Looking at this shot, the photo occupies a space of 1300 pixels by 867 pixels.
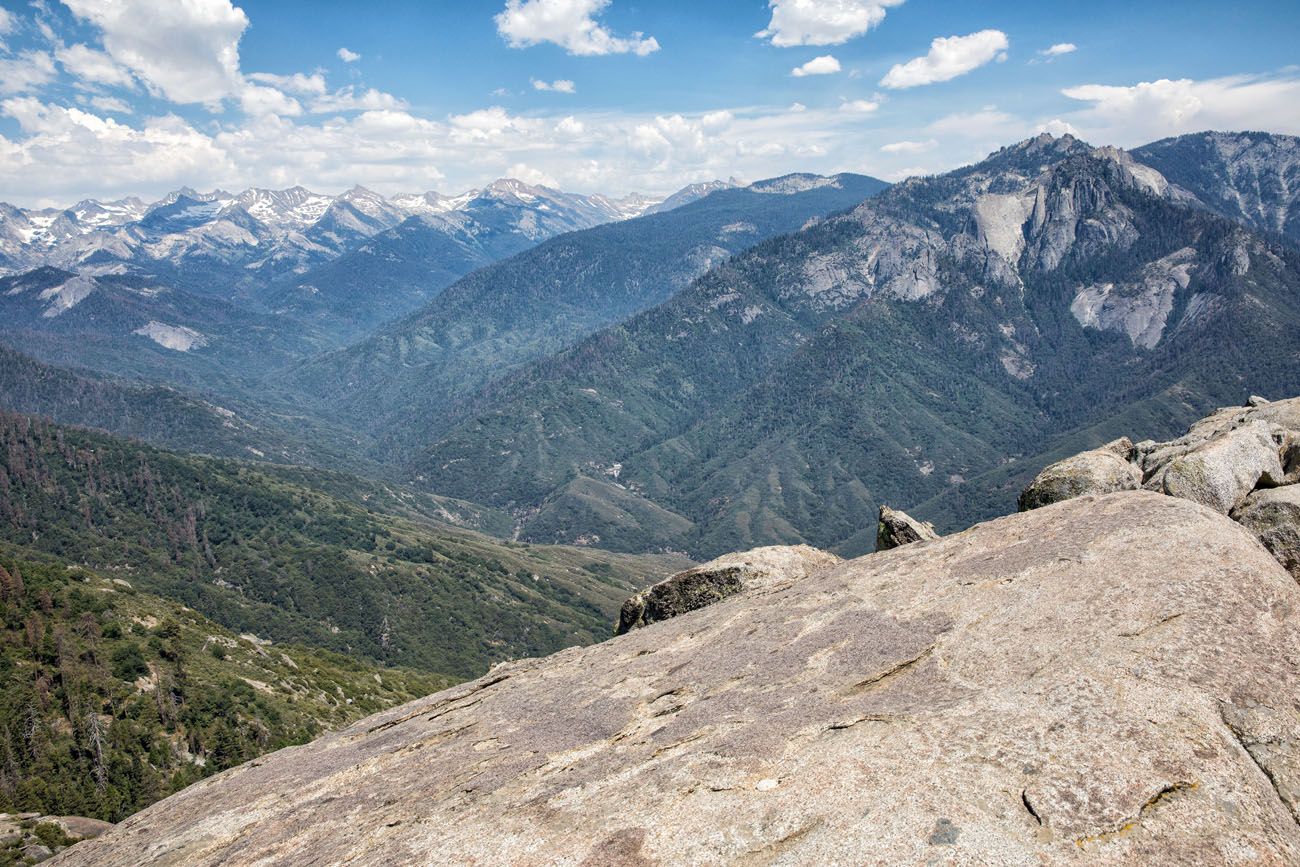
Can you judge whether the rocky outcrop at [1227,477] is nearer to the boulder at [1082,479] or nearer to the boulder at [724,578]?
the boulder at [1082,479]

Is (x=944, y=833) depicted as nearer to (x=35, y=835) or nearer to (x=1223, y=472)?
(x=1223, y=472)

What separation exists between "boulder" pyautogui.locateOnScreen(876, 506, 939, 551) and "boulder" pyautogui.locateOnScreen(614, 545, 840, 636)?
13.6 feet

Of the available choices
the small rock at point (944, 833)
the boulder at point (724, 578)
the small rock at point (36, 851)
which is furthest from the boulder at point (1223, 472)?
the small rock at point (36, 851)

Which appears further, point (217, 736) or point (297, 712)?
point (297, 712)

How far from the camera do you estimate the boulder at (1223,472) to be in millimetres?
35938

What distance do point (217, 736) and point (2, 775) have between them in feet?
90.1

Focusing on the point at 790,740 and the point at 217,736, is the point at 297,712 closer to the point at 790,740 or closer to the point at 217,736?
the point at 217,736

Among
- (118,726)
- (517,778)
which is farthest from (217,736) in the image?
(517,778)

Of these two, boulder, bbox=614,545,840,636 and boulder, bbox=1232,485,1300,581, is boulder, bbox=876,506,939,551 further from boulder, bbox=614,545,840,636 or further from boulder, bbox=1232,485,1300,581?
boulder, bbox=1232,485,1300,581

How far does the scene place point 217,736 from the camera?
405ft

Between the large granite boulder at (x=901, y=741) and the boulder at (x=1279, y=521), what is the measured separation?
296 cm

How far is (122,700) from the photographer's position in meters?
122

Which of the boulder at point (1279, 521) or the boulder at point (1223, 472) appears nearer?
the boulder at point (1279, 521)

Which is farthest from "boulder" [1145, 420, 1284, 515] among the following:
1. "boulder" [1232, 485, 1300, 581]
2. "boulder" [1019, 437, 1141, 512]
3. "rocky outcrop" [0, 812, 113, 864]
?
"rocky outcrop" [0, 812, 113, 864]
